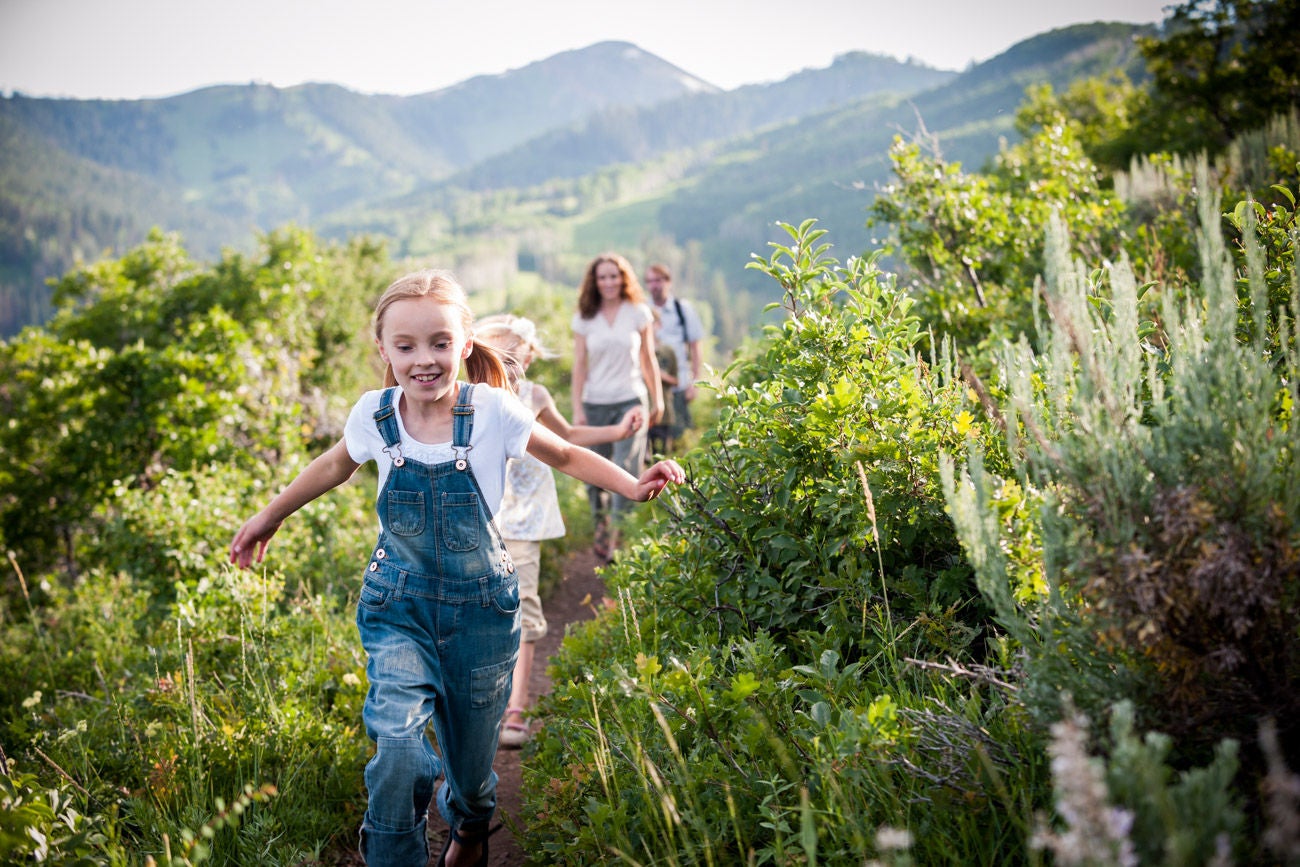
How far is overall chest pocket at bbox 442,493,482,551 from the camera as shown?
2.83m

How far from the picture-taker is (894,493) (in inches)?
119

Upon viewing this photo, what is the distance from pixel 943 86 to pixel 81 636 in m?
183

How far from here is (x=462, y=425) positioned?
289cm

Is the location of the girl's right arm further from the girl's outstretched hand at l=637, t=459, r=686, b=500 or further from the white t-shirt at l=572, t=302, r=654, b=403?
the white t-shirt at l=572, t=302, r=654, b=403

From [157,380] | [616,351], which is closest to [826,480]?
[616,351]

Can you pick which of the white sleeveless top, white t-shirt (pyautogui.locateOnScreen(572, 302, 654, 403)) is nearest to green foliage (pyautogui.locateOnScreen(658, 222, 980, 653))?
the white sleeveless top

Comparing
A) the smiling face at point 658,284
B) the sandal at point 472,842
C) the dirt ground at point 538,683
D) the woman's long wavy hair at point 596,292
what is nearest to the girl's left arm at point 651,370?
the woman's long wavy hair at point 596,292

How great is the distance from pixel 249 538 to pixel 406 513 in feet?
2.21

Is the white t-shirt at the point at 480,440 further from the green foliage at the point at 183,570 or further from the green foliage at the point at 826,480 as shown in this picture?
the green foliage at the point at 183,570

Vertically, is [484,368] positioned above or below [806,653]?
above

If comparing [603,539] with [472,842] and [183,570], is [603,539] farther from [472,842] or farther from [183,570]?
[472,842]

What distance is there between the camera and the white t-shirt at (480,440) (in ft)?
9.47

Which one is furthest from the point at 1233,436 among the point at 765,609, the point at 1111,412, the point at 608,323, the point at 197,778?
the point at 608,323

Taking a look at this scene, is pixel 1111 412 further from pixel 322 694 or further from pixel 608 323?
pixel 608 323
